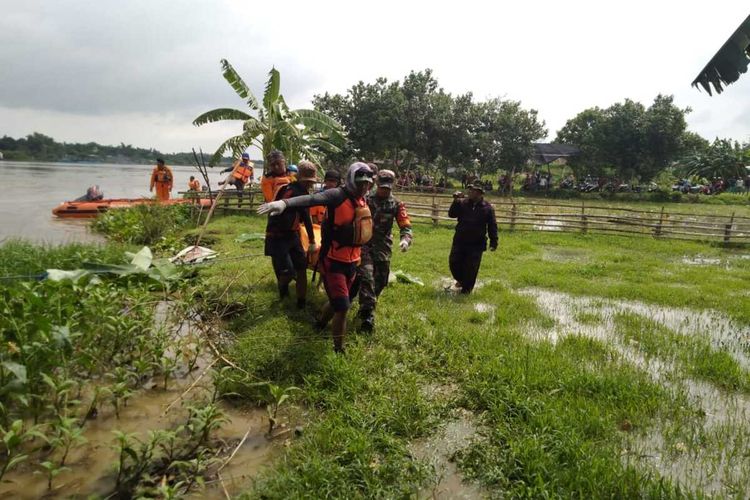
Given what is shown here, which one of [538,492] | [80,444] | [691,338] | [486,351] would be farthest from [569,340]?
[80,444]

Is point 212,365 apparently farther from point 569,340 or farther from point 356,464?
point 569,340

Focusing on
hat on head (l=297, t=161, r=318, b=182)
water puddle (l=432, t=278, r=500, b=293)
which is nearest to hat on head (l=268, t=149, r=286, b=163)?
hat on head (l=297, t=161, r=318, b=182)

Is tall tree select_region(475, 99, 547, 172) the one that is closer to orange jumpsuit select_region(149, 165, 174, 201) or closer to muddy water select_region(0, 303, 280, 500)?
orange jumpsuit select_region(149, 165, 174, 201)

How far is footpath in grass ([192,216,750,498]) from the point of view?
2.57 metres

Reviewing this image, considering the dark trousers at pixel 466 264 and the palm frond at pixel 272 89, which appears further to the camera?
the palm frond at pixel 272 89

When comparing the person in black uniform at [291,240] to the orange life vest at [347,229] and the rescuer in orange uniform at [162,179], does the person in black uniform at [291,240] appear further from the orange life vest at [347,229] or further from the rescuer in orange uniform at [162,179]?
the rescuer in orange uniform at [162,179]

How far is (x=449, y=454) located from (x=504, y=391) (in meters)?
0.85

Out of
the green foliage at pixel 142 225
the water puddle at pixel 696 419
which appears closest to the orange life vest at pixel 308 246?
the water puddle at pixel 696 419

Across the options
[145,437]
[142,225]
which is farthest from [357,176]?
[142,225]

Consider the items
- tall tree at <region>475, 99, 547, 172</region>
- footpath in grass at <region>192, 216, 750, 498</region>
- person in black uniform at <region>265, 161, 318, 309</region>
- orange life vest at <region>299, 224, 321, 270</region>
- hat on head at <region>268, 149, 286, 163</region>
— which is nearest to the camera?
footpath in grass at <region>192, 216, 750, 498</region>

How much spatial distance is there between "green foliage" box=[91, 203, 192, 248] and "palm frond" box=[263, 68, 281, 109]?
3910 millimetres

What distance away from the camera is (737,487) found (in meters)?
2.49

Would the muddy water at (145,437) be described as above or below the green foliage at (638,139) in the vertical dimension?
below

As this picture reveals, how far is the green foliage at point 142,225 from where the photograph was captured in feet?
30.3
